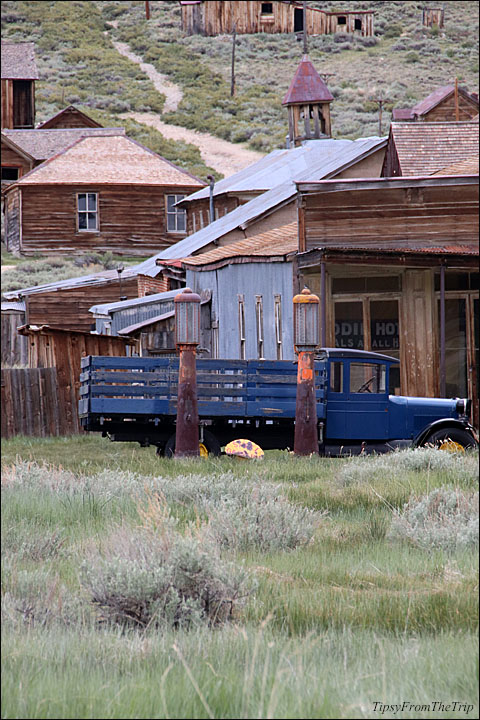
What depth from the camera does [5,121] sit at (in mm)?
66438

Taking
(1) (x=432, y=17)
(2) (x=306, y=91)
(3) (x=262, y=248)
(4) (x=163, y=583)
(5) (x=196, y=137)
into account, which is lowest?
(4) (x=163, y=583)

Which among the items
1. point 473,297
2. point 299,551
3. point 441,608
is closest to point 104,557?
point 299,551

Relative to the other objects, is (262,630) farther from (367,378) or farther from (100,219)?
(100,219)

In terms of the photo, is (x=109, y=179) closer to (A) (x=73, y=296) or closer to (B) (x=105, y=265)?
(B) (x=105, y=265)

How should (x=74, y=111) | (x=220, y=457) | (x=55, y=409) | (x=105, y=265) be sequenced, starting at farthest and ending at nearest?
1. (x=74, y=111)
2. (x=105, y=265)
3. (x=55, y=409)
4. (x=220, y=457)

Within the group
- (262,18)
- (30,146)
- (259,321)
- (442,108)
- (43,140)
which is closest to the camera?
(259,321)

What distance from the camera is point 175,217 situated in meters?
53.1

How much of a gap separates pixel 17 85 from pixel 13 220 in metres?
17.3

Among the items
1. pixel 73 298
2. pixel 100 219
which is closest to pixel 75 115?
pixel 100 219

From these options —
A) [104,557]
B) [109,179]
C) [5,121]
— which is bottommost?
[104,557]

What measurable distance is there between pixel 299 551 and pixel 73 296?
3072 cm

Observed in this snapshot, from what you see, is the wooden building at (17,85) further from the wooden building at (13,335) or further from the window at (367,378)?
the window at (367,378)

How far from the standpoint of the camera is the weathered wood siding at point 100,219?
172 ft

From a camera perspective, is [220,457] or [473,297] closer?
[220,457]
